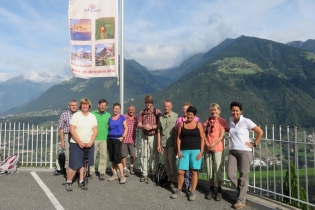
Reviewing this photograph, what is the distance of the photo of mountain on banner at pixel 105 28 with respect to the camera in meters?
8.96

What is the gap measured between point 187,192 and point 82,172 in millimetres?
2410

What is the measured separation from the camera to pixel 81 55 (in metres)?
9.06

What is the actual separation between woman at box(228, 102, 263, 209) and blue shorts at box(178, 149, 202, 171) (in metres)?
0.65

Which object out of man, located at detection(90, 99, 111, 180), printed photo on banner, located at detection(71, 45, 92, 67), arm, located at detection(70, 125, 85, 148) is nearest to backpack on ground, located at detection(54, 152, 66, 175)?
man, located at detection(90, 99, 111, 180)

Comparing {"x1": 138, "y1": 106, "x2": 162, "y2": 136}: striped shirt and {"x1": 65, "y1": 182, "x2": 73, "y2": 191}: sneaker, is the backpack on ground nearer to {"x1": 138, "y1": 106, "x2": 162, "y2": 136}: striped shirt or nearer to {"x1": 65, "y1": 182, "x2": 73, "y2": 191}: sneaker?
{"x1": 65, "y1": 182, "x2": 73, "y2": 191}: sneaker

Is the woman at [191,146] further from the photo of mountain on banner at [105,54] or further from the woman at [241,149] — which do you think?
the photo of mountain on banner at [105,54]

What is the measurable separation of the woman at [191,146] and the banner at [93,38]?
3.83 metres

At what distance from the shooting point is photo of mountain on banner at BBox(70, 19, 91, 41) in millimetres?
9055

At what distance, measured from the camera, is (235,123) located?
5.68m

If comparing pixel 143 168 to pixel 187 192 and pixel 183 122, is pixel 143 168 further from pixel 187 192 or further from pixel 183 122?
pixel 183 122

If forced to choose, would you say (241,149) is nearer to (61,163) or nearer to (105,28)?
(61,163)

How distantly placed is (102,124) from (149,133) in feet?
4.03

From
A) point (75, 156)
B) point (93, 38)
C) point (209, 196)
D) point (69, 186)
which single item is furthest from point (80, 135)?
point (93, 38)

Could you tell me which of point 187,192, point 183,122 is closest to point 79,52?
point 183,122
